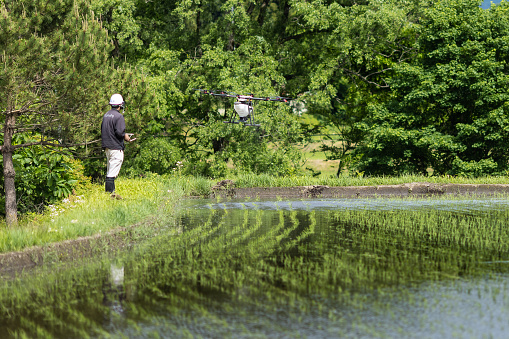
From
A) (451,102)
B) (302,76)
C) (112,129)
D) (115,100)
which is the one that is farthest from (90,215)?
(302,76)

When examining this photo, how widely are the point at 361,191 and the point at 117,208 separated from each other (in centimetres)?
1020

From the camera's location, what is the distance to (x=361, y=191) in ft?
66.8

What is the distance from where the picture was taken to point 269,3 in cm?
3212

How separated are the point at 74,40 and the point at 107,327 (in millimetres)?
8128

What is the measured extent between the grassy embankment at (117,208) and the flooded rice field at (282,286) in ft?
2.14

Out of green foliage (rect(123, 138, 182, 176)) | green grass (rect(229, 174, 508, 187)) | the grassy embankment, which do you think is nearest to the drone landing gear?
green foliage (rect(123, 138, 182, 176))

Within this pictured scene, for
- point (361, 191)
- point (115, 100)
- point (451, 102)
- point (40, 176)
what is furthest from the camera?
point (451, 102)

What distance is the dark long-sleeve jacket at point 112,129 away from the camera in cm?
1401

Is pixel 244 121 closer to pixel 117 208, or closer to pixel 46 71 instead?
pixel 117 208

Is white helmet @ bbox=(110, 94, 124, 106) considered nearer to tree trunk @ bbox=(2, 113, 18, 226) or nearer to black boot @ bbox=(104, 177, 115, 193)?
black boot @ bbox=(104, 177, 115, 193)

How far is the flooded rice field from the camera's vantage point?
5.84m

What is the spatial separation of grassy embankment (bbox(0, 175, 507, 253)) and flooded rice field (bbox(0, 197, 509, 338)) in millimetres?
653

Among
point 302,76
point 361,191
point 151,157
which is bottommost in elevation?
point 361,191

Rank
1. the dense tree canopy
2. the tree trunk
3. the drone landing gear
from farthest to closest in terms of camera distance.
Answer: the dense tree canopy < the drone landing gear < the tree trunk
